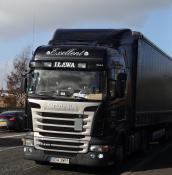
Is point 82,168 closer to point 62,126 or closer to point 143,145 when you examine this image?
point 62,126

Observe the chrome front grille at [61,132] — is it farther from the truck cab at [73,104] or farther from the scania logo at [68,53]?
the scania logo at [68,53]

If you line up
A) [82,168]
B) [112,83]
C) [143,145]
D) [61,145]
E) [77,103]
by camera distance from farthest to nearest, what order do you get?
[143,145]
[82,168]
[112,83]
[61,145]
[77,103]

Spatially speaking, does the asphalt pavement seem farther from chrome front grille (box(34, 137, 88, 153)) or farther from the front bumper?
chrome front grille (box(34, 137, 88, 153))

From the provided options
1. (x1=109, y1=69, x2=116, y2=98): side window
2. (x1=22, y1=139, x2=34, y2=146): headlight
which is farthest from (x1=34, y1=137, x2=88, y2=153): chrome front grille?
(x1=109, y1=69, x2=116, y2=98): side window

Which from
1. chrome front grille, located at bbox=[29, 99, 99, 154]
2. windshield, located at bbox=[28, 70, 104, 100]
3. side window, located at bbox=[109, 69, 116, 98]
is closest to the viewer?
chrome front grille, located at bbox=[29, 99, 99, 154]

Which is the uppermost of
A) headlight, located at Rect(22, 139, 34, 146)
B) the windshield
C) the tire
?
the windshield

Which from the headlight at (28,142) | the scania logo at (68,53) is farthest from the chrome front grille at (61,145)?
the scania logo at (68,53)

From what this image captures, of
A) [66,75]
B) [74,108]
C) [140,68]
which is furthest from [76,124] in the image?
[140,68]

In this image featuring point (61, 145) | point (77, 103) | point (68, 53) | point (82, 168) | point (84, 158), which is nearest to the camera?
point (77, 103)

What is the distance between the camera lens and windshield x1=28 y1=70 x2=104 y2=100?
46.4 ft

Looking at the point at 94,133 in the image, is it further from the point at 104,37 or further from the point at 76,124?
the point at 104,37

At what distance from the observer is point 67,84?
14.3 metres

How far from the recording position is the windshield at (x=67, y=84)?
556 inches

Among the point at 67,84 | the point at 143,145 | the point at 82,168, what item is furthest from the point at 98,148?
the point at 143,145
